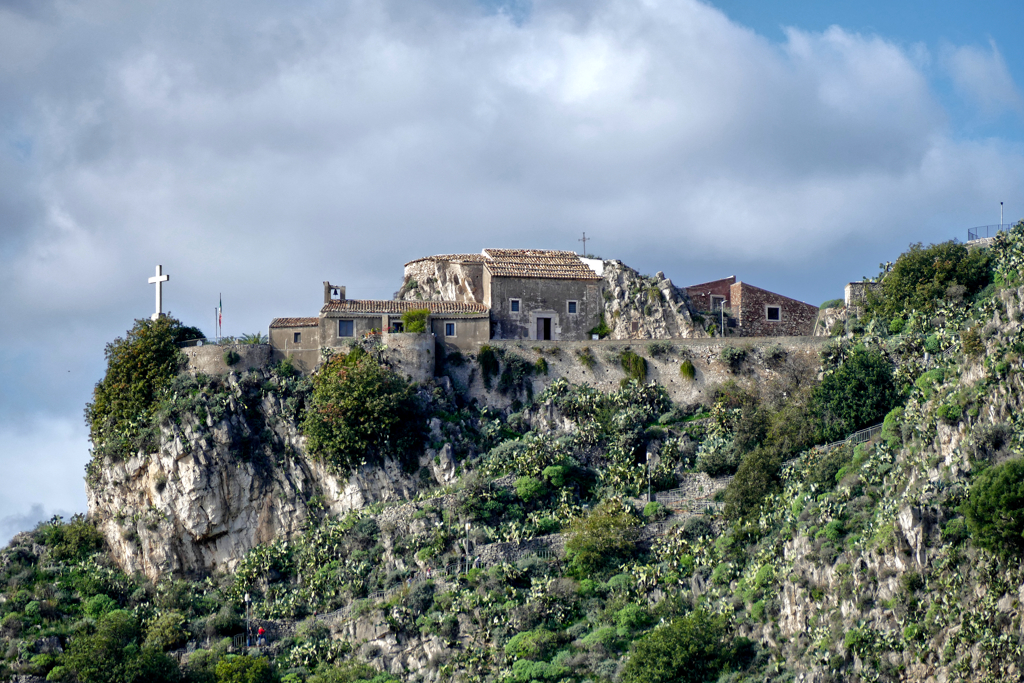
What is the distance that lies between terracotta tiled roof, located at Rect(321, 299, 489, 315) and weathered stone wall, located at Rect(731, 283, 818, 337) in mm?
13203

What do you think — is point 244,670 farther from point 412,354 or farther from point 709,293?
point 709,293

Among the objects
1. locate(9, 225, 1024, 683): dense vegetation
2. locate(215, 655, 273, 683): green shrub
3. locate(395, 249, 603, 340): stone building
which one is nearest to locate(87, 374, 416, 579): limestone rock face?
locate(9, 225, 1024, 683): dense vegetation

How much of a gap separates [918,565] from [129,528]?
1365 inches

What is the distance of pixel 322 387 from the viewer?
2788 inches

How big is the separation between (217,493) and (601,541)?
18069 mm

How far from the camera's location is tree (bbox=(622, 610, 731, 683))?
55.4m

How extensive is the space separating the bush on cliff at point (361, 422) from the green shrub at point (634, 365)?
32.8 feet

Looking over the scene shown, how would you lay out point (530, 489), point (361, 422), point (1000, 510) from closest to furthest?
point (1000, 510), point (530, 489), point (361, 422)

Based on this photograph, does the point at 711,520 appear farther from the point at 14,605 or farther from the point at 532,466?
the point at 14,605

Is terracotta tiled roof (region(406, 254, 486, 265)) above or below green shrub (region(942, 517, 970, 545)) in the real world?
above

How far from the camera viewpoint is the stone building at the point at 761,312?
3120 inches

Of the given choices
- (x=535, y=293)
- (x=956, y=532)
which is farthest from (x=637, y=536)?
(x=535, y=293)

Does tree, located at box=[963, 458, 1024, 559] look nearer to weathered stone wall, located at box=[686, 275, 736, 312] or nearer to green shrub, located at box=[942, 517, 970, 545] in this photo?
green shrub, located at box=[942, 517, 970, 545]

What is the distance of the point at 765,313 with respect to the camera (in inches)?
3135
